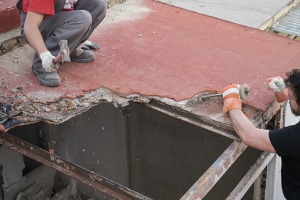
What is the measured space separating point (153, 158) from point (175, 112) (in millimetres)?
2292

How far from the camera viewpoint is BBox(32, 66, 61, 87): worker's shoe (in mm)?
3480

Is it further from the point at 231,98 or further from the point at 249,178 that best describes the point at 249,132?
the point at 249,178

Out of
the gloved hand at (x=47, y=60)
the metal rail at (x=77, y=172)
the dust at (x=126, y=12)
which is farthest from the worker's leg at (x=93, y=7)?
the metal rail at (x=77, y=172)

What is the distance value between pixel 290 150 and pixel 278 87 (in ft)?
2.06

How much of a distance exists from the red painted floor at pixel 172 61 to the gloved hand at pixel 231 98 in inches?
8.4

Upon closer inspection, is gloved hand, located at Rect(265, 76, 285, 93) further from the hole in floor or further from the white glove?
the hole in floor

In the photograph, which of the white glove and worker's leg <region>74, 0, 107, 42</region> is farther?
worker's leg <region>74, 0, 107, 42</region>

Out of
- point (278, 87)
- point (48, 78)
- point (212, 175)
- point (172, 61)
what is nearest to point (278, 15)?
point (172, 61)

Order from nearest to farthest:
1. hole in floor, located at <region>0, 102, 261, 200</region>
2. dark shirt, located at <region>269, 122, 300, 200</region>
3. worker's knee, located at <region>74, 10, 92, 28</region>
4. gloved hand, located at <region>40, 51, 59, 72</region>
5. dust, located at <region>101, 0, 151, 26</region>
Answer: dark shirt, located at <region>269, 122, 300, 200</region>, gloved hand, located at <region>40, 51, 59, 72</region>, worker's knee, located at <region>74, 10, 92, 28</region>, dust, located at <region>101, 0, 151, 26</region>, hole in floor, located at <region>0, 102, 261, 200</region>

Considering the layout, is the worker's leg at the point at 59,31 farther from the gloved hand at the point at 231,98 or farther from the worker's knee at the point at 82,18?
the gloved hand at the point at 231,98

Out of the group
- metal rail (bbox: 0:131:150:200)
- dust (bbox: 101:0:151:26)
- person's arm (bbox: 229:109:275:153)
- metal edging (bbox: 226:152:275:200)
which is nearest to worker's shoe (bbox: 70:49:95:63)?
dust (bbox: 101:0:151:26)

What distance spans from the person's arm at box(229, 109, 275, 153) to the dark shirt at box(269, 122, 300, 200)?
44mm

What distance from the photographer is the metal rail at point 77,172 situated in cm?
294

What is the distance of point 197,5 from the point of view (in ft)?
17.1
